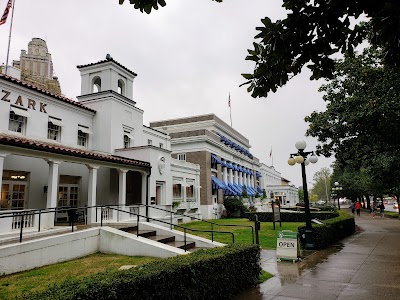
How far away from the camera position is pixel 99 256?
11281 millimetres

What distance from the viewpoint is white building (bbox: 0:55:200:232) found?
13.8m

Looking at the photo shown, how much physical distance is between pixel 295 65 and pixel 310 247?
10820 mm

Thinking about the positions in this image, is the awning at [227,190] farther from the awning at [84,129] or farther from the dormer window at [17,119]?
the dormer window at [17,119]

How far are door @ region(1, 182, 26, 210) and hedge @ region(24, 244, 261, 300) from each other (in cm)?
1098

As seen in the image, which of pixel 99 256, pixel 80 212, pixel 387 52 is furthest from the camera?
pixel 80 212

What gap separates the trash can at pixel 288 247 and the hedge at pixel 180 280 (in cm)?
297

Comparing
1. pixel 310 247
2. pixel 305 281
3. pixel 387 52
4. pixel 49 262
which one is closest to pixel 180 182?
pixel 310 247

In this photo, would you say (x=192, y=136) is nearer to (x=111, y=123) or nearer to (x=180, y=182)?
(x=180, y=182)

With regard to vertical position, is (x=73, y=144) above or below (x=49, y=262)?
above

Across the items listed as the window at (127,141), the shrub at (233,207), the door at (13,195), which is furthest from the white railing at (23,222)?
the shrub at (233,207)

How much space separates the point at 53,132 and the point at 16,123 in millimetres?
2287

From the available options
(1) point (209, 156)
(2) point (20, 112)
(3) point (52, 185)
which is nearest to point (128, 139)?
(2) point (20, 112)

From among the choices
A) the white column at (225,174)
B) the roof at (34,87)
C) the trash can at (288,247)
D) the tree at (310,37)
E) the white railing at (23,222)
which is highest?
the roof at (34,87)

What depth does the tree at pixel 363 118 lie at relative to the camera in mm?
15289
